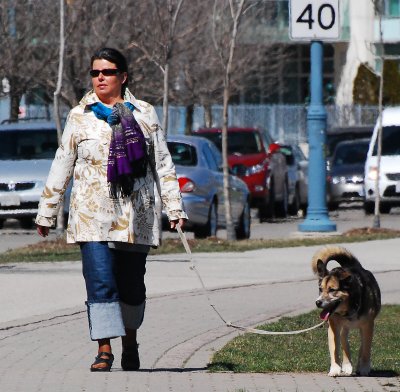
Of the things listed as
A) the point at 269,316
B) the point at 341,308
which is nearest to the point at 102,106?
the point at 341,308

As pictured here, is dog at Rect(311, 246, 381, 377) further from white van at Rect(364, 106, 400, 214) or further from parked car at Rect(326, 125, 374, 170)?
parked car at Rect(326, 125, 374, 170)


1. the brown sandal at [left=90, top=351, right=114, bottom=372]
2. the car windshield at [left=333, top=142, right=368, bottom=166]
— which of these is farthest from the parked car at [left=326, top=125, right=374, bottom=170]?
the brown sandal at [left=90, top=351, right=114, bottom=372]

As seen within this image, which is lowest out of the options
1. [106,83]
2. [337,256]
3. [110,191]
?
[337,256]

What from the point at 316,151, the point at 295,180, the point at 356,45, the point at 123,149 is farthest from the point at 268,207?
the point at 356,45

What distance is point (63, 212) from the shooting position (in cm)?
2220

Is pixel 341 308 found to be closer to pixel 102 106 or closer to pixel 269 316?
pixel 102 106

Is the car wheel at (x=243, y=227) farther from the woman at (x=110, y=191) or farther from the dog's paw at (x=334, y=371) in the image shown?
the dog's paw at (x=334, y=371)

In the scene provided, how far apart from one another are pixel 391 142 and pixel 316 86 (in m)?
8.59

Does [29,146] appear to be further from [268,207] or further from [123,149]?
[123,149]

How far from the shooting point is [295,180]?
1316 inches

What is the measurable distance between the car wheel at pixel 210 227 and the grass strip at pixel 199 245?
89 centimetres

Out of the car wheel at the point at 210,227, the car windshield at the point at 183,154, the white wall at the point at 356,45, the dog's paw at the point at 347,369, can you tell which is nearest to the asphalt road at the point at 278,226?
the car wheel at the point at 210,227

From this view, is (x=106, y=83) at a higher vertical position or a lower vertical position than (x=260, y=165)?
higher

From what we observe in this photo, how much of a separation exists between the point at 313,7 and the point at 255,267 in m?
6.45
